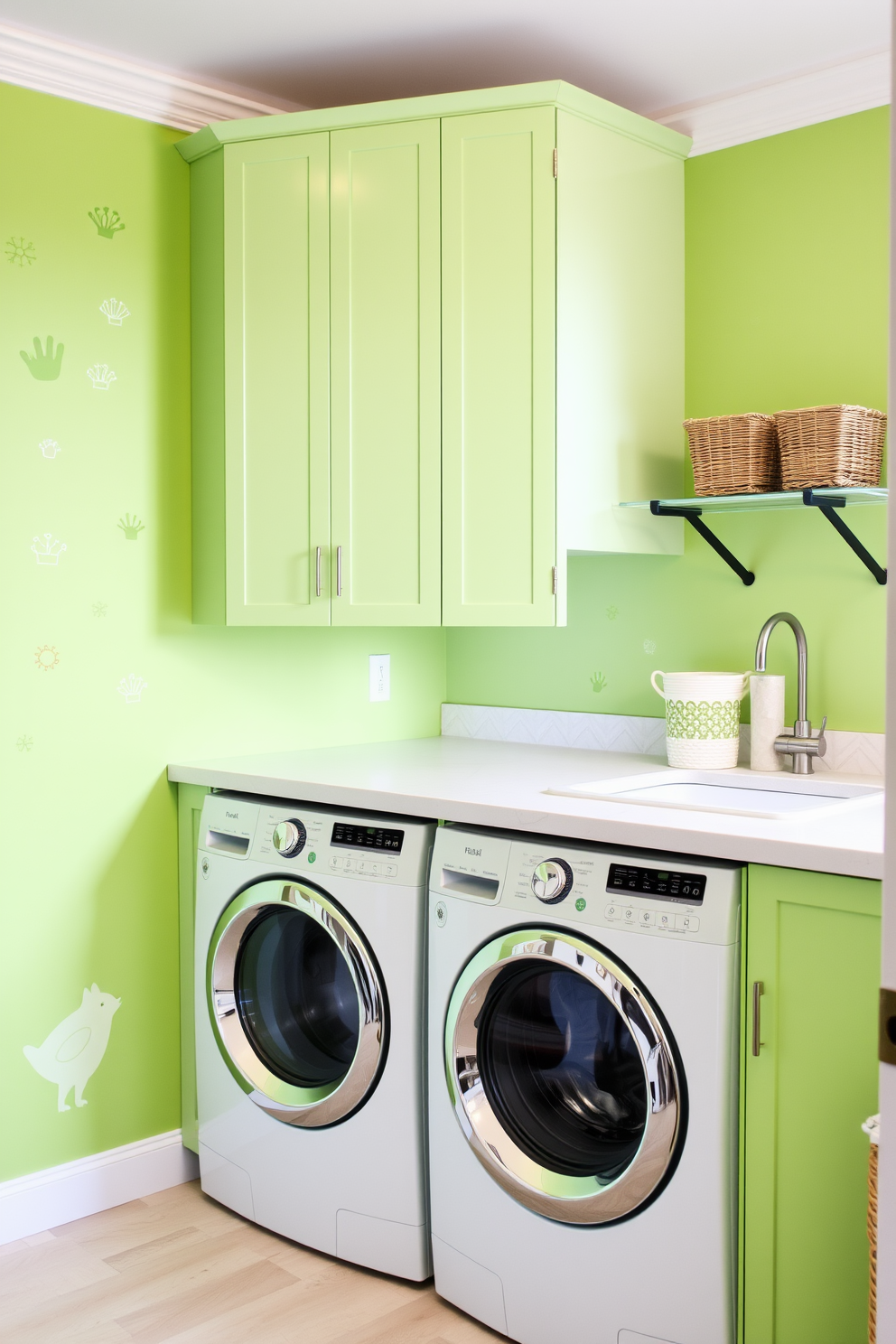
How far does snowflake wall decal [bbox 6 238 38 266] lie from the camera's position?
7.98ft

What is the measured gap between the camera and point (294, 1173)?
239 cm

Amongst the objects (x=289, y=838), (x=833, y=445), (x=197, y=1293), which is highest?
(x=833, y=445)

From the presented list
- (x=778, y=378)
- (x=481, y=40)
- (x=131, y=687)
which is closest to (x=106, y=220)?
(x=481, y=40)

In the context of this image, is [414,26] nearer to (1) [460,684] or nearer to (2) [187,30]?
(2) [187,30]

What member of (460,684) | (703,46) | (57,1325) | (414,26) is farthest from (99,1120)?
(703,46)

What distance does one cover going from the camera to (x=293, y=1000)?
2516 millimetres

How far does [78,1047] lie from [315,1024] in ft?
1.78

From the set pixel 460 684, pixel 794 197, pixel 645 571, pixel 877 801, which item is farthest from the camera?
pixel 460 684

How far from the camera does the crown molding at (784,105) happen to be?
2.41 meters

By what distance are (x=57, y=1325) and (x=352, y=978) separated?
2.62 ft

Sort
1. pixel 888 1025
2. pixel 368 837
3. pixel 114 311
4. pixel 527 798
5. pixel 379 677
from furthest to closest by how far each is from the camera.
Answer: pixel 379 677 → pixel 114 311 → pixel 368 837 → pixel 527 798 → pixel 888 1025

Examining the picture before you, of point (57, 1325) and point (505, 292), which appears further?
point (505, 292)

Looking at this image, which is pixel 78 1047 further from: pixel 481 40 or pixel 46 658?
pixel 481 40

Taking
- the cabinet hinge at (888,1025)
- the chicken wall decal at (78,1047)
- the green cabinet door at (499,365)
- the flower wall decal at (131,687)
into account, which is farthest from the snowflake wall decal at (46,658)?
the cabinet hinge at (888,1025)
